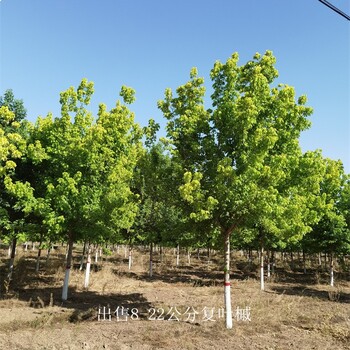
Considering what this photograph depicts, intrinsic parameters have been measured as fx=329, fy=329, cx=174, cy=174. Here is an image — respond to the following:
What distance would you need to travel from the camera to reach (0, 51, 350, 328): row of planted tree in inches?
424

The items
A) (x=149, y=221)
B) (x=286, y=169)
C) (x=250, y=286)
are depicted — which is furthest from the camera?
(x=149, y=221)

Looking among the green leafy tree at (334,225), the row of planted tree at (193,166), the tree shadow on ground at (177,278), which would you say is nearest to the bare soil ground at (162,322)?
the row of planted tree at (193,166)

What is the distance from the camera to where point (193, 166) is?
12070mm

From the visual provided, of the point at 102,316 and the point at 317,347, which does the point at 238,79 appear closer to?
the point at 317,347

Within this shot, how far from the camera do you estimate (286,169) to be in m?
11.7

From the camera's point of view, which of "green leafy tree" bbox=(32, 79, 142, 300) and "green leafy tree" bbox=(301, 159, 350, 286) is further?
"green leafy tree" bbox=(301, 159, 350, 286)

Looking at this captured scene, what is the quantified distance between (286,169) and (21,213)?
12.4 meters

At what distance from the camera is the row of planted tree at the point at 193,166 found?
10.8m

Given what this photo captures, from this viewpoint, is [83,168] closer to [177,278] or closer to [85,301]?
[85,301]

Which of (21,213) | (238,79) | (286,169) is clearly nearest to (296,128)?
(286,169)

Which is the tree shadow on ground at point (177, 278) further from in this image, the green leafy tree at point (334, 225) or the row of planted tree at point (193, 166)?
the row of planted tree at point (193, 166)

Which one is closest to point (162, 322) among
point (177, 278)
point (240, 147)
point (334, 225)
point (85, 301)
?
point (85, 301)

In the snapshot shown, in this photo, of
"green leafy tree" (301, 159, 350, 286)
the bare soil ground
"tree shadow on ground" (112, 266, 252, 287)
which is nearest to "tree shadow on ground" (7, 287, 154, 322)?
the bare soil ground

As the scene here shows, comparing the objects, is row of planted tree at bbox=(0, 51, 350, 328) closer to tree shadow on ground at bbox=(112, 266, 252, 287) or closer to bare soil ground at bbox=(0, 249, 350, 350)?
bare soil ground at bbox=(0, 249, 350, 350)
